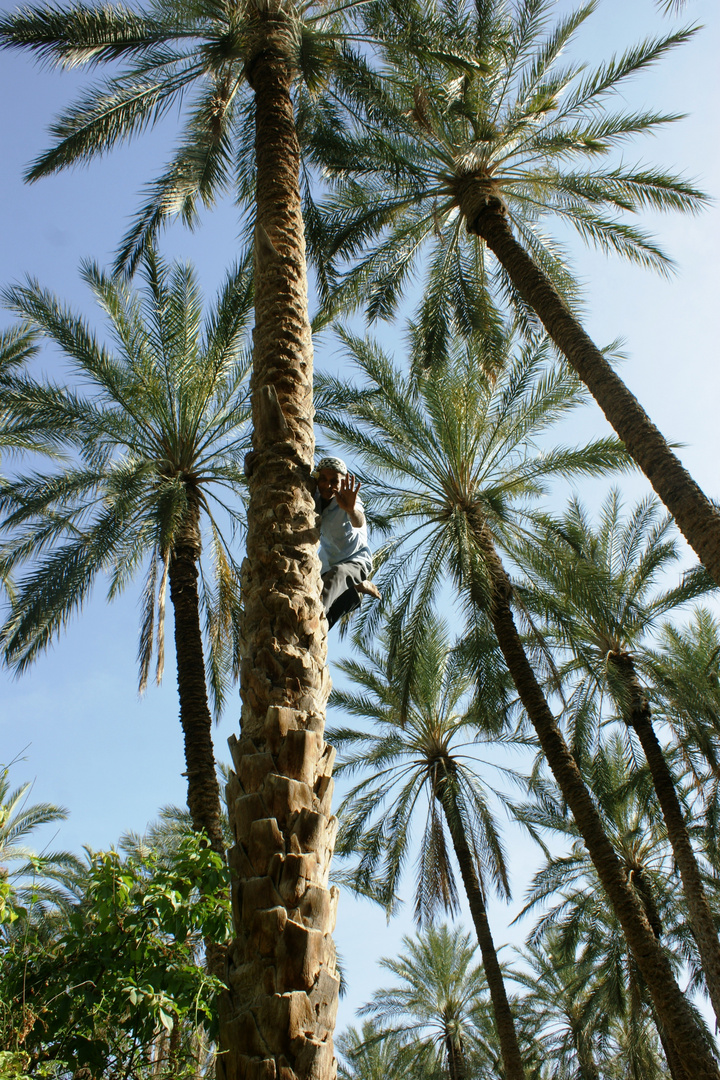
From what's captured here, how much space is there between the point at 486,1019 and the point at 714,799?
11.3 meters

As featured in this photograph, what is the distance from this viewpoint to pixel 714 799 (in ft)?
57.4

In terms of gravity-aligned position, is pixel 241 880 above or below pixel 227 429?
below

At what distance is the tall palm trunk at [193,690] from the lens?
27.9ft

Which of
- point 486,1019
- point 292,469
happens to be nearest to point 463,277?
point 292,469

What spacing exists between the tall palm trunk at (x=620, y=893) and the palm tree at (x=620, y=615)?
1187 millimetres

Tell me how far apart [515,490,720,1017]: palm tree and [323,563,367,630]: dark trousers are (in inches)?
259

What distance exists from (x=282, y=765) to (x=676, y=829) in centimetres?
1244

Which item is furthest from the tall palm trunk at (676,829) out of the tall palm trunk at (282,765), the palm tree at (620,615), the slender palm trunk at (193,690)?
the tall palm trunk at (282,765)

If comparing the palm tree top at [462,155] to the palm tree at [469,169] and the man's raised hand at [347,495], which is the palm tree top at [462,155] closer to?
the palm tree at [469,169]

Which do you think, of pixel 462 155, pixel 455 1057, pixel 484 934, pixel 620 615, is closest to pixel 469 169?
pixel 462 155

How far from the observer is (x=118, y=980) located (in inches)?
120

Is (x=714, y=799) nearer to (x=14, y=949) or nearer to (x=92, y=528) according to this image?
(x=92, y=528)

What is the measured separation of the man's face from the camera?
4789 millimetres

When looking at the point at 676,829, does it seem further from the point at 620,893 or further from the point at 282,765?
the point at 282,765
